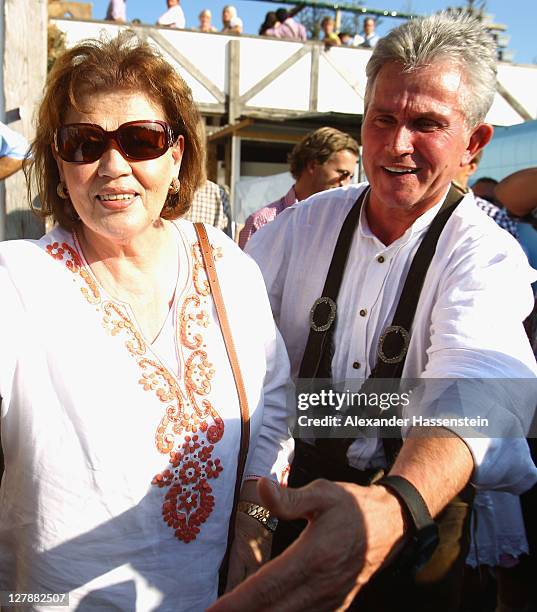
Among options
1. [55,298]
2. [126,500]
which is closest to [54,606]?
[126,500]

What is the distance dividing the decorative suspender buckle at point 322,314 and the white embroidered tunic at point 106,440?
0.39 metres

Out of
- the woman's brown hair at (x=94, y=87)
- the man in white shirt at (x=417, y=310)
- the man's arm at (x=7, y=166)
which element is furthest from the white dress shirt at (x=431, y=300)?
the man's arm at (x=7, y=166)

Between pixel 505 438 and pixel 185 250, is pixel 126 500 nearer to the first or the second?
pixel 185 250

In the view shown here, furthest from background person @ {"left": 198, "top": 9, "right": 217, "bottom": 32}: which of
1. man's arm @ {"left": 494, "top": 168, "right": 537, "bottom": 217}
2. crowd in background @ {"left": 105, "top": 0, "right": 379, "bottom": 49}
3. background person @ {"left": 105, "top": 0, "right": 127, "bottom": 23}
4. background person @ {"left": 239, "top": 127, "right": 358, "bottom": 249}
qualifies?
man's arm @ {"left": 494, "top": 168, "right": 537, "bottom": 217}

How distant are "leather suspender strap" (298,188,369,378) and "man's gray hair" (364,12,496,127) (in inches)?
21.1

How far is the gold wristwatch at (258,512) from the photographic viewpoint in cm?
174

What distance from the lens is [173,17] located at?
12.2 m

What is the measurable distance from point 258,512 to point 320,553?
0.63m

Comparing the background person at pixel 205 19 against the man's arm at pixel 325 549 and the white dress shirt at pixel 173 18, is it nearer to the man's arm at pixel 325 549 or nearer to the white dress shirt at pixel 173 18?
the white dress shirt at pixel 173 18

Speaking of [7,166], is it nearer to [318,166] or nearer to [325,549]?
[318,166]

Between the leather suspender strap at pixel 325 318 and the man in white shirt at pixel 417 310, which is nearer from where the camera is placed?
the man in white shirt at pixel 417 310

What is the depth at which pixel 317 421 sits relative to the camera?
2.01 metres

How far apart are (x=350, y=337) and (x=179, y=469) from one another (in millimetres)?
697

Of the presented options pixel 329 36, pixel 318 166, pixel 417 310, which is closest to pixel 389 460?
pixel 417 310
